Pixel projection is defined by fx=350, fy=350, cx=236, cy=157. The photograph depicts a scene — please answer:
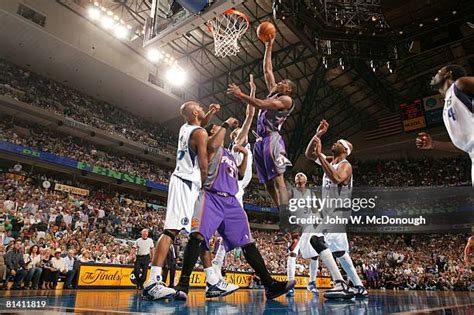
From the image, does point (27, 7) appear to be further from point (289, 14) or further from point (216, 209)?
point (216, 209)

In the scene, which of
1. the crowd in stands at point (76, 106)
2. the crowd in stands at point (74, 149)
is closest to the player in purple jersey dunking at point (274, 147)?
the crowd in stands at point (74, 149)

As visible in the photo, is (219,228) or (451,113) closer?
(451,113)

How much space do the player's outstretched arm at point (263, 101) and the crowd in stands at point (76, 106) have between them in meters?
18.0

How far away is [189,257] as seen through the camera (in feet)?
12.0

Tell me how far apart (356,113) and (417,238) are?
9872mm

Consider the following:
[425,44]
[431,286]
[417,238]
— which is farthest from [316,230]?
[417,238]

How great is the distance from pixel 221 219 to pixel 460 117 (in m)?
2.40

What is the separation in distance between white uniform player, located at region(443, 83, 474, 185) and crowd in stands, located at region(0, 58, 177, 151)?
19.7 meters

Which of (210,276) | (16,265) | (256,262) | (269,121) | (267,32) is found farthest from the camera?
(16,265)

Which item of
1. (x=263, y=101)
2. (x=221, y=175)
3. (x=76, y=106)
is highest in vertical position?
(x=76, y=106)

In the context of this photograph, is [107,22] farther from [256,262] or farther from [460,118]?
[460,118]

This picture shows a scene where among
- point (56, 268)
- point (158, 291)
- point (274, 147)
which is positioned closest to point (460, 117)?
point (274, 147)

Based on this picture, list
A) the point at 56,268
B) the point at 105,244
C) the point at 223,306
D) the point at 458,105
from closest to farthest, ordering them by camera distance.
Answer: the point at 458,105, the point at 223,306, the point at 56,268, the point at 105,244

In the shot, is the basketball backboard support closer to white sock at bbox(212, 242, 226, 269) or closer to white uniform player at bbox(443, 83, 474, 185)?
white sock at bbox(212, 242, 226, 269)
